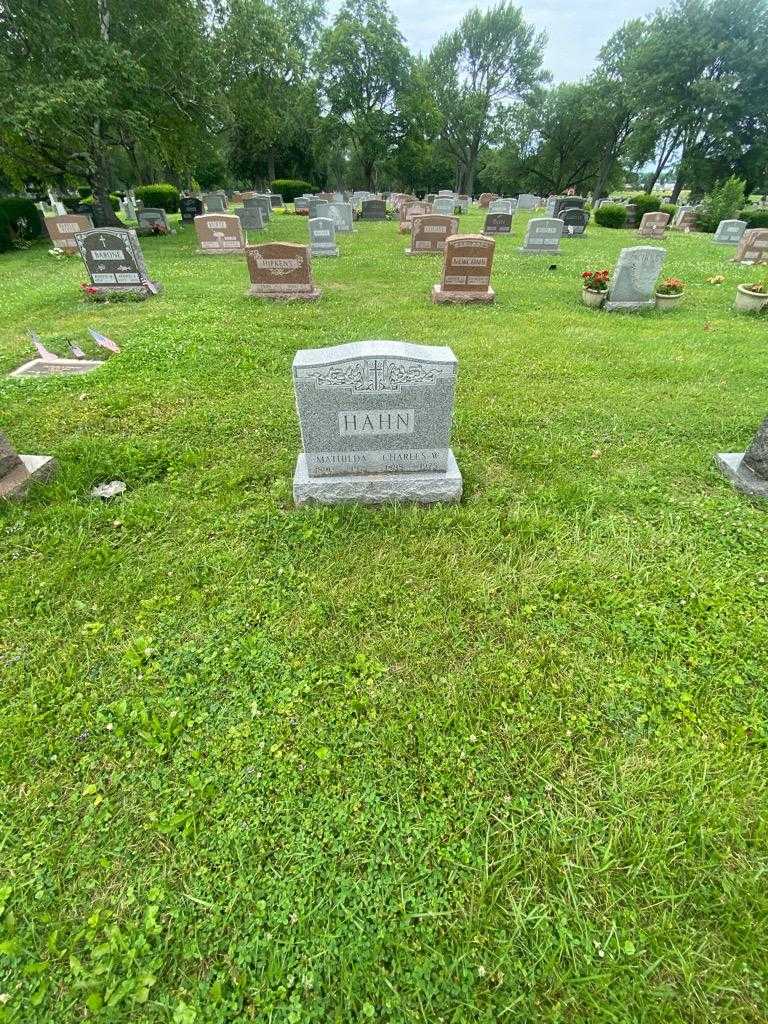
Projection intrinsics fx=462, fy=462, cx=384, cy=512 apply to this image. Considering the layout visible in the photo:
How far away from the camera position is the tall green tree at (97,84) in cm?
1429

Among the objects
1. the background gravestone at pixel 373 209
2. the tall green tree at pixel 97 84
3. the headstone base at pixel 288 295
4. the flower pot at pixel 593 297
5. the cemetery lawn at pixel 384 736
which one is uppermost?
the tall green tree at pixel 97 84

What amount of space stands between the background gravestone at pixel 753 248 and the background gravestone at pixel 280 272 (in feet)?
46.0

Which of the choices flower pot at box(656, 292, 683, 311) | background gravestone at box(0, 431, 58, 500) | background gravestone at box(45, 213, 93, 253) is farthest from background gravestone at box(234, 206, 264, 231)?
background gravestone at box(0, 431, 58, 500)

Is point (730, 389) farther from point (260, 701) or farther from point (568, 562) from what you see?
point (260, 701)

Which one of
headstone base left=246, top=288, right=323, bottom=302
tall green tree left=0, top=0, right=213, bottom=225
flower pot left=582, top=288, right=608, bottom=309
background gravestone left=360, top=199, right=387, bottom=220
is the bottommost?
headstone base left=246, top=288, right=323, bottom=302

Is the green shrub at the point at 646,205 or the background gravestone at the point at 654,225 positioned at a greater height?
the green shrub at the point at 646,205

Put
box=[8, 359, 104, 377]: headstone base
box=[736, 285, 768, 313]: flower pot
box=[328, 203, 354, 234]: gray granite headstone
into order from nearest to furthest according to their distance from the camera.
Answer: box=[8, 359, 104, 377]: headstone base, box=[736, 285, 768, 313]: flower pot, box=[328, 203, 354, 234]: gray granite headstone

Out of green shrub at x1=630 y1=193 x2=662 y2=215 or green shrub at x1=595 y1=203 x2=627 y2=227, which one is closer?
green shrub at x1=595 y1=203 x2=627 y2=227

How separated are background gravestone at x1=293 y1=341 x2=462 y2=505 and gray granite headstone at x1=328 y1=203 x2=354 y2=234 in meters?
20.1

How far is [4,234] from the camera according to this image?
1658 cm

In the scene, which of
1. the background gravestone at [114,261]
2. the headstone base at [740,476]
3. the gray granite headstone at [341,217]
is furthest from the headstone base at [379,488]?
the gray granite headstone at [341,217]

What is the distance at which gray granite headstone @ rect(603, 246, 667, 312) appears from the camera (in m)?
8.74

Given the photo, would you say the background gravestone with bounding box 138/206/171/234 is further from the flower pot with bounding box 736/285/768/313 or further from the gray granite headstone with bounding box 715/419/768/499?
the gray granite headstone with bounding box 715/419/768/499

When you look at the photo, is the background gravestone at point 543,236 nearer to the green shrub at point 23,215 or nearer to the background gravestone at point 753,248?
the background gravestone at point 753,248
